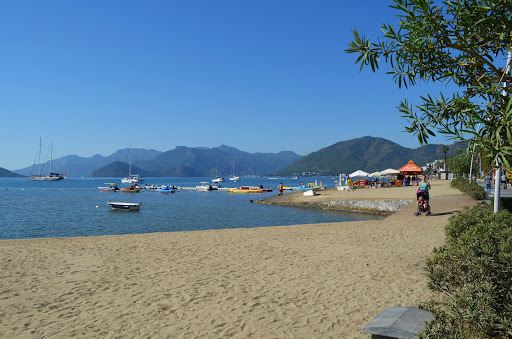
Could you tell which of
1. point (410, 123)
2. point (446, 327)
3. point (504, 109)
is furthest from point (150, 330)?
point (504, 109)

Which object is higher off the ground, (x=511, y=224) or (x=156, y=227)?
(x=511, y=224)

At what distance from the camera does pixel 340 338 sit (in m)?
4.31

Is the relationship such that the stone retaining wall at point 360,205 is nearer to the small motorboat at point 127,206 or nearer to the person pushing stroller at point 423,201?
the person pushing stroller at point 423,201

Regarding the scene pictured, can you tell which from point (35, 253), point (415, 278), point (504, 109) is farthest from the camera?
point (35, 253)

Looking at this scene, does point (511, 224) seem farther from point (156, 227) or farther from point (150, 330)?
point (156, 227)

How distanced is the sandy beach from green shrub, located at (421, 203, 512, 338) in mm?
1182

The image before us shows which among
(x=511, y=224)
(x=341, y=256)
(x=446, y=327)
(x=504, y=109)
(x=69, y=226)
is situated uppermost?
(x=504, y=109)

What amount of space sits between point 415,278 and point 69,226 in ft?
71.0

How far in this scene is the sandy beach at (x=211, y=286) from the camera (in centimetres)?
486

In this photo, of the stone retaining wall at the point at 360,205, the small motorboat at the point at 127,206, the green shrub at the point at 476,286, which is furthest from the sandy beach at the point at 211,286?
the small motorboat at the point at 127,206

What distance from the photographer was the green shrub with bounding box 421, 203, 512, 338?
319cm

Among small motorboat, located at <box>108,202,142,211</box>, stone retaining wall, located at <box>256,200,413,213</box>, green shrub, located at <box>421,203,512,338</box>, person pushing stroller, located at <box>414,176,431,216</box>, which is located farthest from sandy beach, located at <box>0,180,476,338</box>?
small motorboat, located at <box>108,202,142,211</box>

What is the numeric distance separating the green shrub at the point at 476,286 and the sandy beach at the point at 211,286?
1182mm

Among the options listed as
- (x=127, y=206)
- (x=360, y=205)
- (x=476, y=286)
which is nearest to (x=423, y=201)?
(x=360, y=205)
